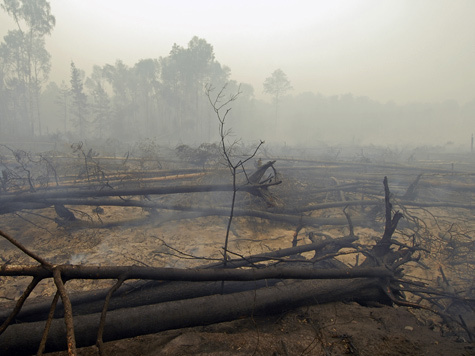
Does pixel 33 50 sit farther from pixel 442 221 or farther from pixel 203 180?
pixel 442 221

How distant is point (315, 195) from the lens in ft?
29.0

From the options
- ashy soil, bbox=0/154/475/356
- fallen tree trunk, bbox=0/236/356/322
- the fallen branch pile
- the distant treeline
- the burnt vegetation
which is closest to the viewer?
the fallen branch pile

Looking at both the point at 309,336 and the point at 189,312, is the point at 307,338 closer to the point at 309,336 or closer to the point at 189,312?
the point at 309,336

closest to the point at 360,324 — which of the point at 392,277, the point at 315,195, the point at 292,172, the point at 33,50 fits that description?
the point at 392,277

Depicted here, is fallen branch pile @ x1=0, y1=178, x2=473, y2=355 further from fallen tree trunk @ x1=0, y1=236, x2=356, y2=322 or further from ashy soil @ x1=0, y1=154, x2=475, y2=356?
ashy soil @ x1=0, y1=154, x2=475, y2=356

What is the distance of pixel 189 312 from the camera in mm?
2145

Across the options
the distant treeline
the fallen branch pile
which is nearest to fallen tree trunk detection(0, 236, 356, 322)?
the fallen branch pile

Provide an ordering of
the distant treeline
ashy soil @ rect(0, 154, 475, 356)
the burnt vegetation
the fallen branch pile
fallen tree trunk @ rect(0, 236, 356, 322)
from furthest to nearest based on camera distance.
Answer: the distant treeline, fallen tree trunk @ rect(0, 236, 356, 322), ashy soil @ rect(0, 154, 475, 356), the burnt vegetation, the fallen branch pile

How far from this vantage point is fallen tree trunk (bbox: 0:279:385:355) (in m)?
1.77

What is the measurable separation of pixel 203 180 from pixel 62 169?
8.62 m

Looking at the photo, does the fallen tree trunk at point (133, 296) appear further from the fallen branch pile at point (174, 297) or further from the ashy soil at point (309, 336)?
the ashy soil at point (309, 336)

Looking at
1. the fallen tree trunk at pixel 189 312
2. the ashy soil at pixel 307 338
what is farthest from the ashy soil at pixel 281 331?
the fallen tree trunk at pixel 189 312

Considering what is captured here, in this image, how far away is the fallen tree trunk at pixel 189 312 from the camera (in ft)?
5.82

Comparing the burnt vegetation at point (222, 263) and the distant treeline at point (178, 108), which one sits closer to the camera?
the burnt vegetation at point (222, 263)
